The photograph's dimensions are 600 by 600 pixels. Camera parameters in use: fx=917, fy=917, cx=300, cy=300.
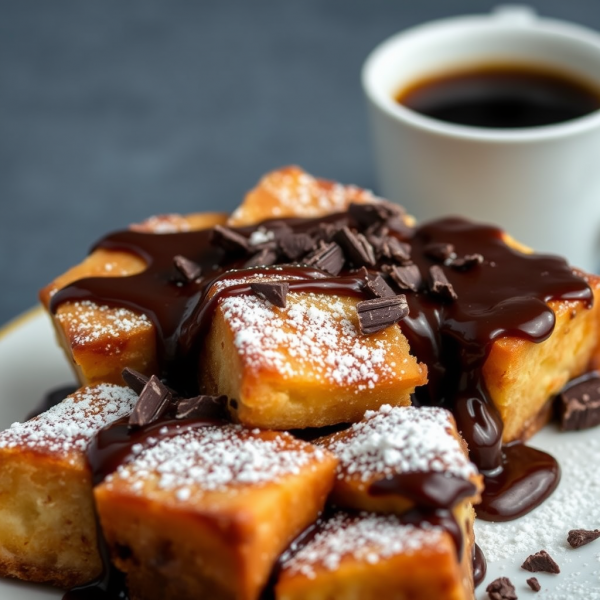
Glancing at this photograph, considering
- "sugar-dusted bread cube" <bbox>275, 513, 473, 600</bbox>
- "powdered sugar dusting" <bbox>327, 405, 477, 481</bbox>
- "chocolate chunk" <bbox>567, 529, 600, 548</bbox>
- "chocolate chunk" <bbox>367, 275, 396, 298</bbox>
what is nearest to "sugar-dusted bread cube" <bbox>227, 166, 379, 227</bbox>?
"chocolate chunk" <bbox>367, 275, 396, 298</bbox>

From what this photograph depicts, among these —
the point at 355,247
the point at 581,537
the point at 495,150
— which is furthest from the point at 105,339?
the point at 495,150

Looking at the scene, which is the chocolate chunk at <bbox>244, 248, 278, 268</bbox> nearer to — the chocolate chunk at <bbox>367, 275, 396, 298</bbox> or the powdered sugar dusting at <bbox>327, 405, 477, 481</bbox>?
the chocolate chunk at <bbox>367, 275, 396, 298</bbox>

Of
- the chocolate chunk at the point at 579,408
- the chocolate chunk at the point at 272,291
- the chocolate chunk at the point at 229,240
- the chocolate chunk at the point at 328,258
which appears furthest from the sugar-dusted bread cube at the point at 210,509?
the chocolate chunk at the point at 579,408

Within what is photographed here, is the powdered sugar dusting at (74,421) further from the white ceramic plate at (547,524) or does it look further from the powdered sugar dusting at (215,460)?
the white ceramic plate at (547,524)

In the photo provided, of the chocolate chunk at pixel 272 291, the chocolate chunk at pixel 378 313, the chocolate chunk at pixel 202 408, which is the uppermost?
the chocolate chunk at pixel 272 291

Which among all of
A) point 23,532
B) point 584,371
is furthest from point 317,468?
point 584,371

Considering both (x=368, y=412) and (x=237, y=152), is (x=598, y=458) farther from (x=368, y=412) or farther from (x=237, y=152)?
(x=237, y=152)
